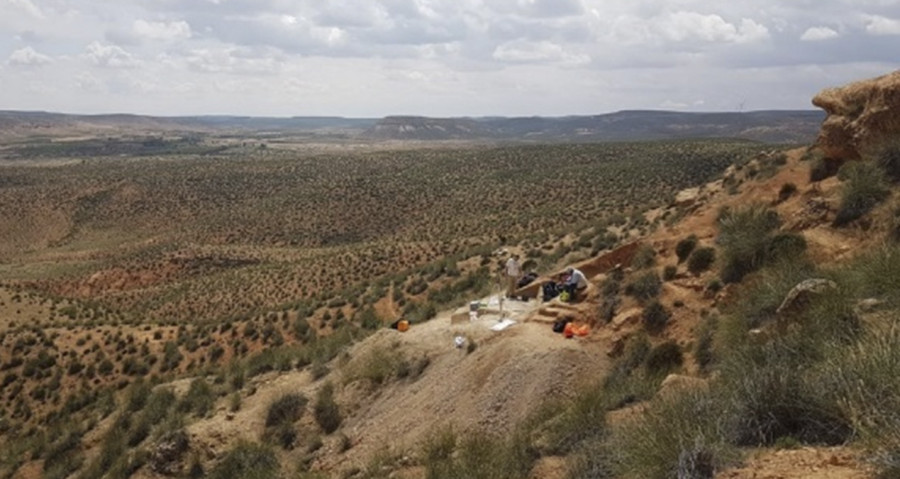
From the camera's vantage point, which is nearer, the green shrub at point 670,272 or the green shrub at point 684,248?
the green shrub at point 670,272

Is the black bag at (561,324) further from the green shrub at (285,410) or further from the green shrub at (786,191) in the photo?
the green shrub at (786,191)

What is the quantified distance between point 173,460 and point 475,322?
7.73 metres

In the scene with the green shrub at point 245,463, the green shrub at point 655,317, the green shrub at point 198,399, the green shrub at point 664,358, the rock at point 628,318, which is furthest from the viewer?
the green shrub at point 198,399

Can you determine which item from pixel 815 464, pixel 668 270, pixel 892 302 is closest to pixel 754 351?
pixel 892 302

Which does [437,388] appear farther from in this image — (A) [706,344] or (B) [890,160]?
(B) [890,160]

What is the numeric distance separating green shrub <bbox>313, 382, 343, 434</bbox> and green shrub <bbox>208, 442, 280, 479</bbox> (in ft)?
4.52

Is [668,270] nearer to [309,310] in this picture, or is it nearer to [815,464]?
[815,464]

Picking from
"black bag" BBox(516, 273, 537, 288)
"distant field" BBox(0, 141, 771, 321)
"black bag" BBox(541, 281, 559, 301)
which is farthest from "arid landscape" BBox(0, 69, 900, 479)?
"black bag" BBox(541, 281, 559, 301)

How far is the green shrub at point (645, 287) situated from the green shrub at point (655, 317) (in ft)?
2.03

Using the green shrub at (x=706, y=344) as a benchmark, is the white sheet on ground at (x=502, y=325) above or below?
below

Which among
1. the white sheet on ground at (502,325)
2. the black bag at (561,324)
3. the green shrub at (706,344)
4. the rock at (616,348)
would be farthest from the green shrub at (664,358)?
the white sheet on ground at (502,325)

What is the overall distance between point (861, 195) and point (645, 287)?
4.77 metres

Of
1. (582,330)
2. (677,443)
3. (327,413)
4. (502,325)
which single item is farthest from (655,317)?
(677,443)

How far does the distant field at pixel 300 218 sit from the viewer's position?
40781mm
